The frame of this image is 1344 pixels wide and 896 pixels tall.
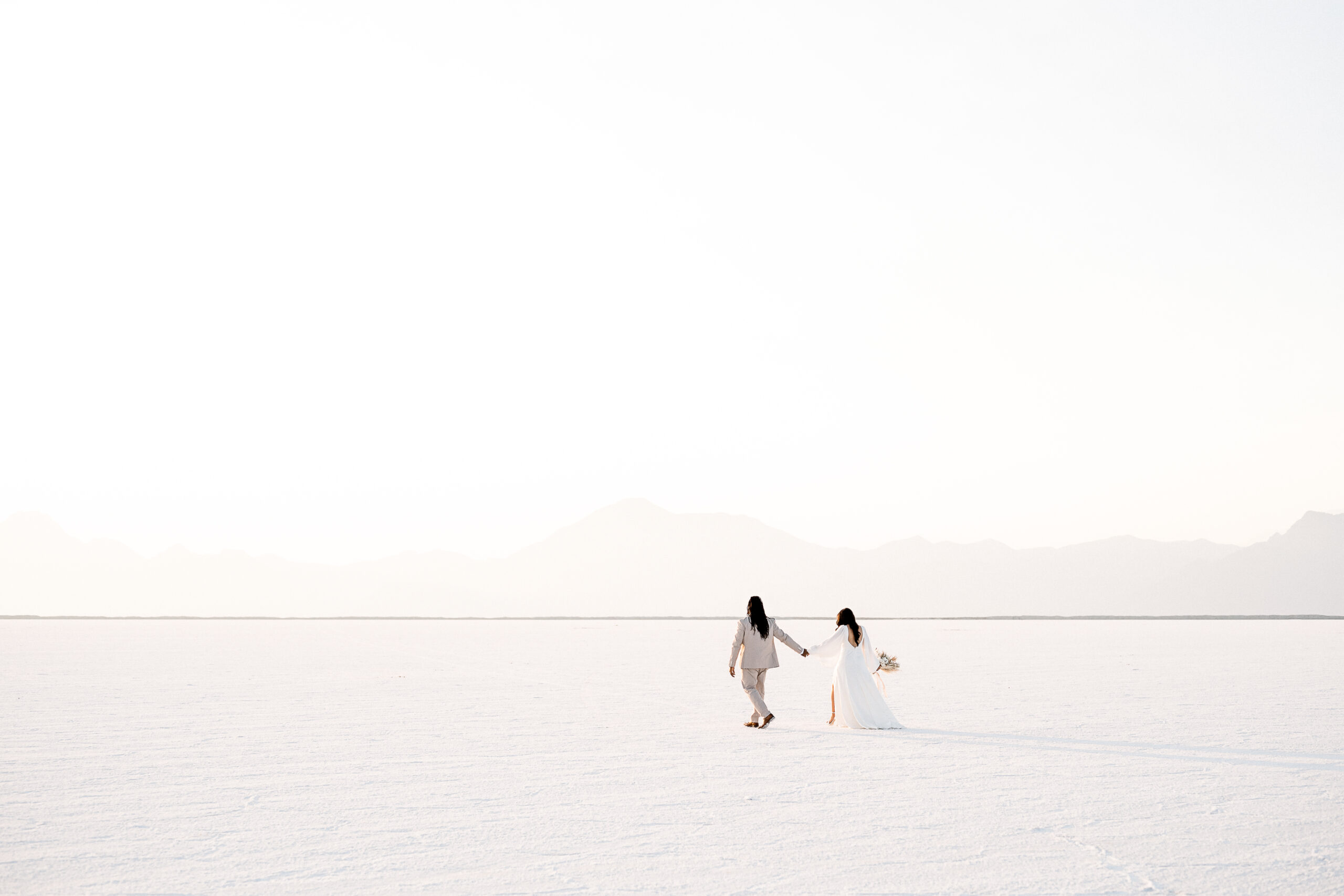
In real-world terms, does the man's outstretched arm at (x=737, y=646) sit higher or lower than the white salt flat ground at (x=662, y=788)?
higher

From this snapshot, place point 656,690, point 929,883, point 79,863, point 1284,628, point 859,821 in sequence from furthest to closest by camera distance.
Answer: point 1284,628 < point 656,690 < point 859,821 < point 79,863 < point 929,883

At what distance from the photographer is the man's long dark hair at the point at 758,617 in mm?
Result: 13805

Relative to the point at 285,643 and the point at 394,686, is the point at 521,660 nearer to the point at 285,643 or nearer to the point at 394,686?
the point at 394,686

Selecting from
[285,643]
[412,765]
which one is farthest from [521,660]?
[412,765]

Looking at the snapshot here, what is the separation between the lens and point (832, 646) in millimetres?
13719

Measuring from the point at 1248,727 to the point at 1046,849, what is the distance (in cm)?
777

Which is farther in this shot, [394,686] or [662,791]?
[394,686]

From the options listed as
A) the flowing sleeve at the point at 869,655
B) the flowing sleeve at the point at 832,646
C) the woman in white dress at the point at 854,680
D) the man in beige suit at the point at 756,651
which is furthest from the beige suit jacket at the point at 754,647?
the flowing sleeve at the point at 869,655

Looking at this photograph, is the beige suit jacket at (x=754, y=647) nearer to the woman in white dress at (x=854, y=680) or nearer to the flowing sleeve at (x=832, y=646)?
the flowing sleeve at (x=832, y=646)

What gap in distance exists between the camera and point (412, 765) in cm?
1044

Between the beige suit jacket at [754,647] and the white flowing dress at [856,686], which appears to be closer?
the white flowing dress at [856,686]

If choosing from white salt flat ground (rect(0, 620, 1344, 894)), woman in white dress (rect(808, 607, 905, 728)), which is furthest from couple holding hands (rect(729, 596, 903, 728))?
white salt flat ground (rect(0, 620, 1344, 894))

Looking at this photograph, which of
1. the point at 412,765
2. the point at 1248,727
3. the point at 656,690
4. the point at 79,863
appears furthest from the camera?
the point at 656,690

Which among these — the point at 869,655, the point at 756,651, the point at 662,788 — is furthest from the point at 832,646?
the point at 662,788
